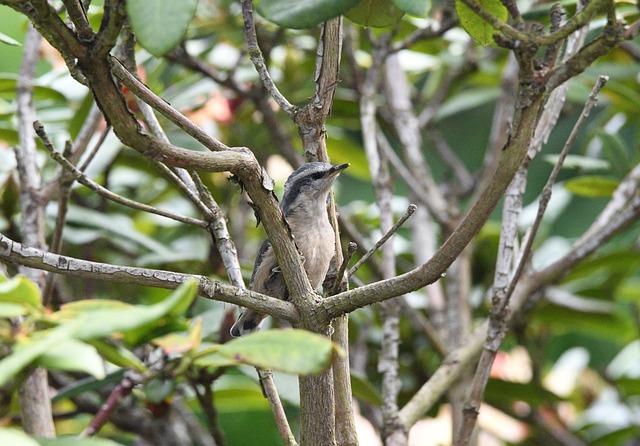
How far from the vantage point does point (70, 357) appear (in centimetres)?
67

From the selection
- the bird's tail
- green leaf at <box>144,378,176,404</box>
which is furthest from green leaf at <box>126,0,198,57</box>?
the bird's tail

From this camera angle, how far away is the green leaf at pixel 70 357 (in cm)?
66

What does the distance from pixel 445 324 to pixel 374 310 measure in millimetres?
279

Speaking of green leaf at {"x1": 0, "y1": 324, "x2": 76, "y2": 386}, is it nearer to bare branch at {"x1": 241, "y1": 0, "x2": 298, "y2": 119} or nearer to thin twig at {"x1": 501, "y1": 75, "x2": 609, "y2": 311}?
bare branch at {"x1": 241, "y1": 0, "x2": 298, "y2": 119}

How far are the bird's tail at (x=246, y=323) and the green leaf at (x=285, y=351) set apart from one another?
1465 mm

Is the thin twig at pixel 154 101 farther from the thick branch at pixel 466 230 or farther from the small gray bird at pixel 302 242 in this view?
the small gray bird at pixel 302 242

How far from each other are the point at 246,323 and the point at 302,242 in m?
Result: 0.32

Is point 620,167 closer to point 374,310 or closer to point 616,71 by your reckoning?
point 616,71

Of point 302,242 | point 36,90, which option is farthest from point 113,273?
point 36,90

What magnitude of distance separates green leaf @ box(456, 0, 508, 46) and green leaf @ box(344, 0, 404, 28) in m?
0.12

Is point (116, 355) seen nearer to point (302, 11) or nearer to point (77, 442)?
point (77, 442)

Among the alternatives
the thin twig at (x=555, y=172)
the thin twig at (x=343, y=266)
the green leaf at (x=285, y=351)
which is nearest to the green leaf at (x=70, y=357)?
the green leaf at (x=285, y=351)

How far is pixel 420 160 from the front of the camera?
2678mm

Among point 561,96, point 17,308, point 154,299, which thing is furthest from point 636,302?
point 17,308
